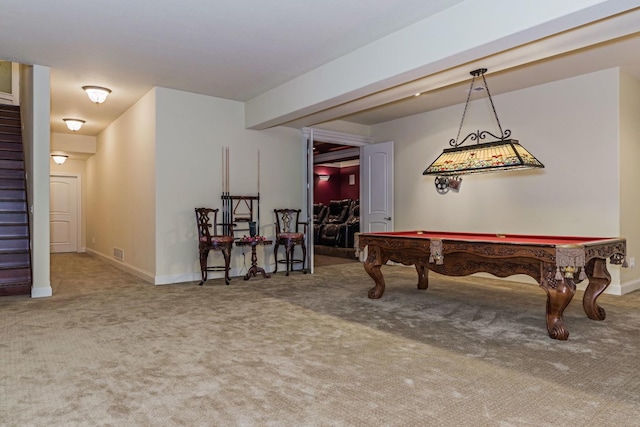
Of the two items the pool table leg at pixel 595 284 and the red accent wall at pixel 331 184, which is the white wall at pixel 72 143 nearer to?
the red accent wall at pixel 331 184

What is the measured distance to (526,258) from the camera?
10.2ft

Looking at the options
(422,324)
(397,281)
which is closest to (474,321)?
(422,324)

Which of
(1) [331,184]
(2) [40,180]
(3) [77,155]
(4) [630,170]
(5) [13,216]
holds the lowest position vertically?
(5) [13,216]

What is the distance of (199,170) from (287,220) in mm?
1519

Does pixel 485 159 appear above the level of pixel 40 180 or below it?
above

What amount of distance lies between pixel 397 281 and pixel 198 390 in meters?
3.63

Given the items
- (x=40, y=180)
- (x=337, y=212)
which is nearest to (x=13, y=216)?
(x=40, y=180)

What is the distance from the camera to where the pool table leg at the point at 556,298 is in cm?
289

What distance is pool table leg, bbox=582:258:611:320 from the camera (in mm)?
3355

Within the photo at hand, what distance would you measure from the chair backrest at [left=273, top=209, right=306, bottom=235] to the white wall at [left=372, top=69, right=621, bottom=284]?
6.45 feet

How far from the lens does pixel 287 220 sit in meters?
6.31

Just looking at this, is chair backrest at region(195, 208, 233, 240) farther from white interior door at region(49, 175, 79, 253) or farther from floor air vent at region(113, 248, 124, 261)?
white interior door at region(49, 175, 79, 253)

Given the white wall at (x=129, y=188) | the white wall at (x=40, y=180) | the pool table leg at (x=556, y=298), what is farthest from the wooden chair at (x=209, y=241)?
the pool table leg at (x=556, y=298)

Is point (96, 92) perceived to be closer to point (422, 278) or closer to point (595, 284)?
point (422, 278)
